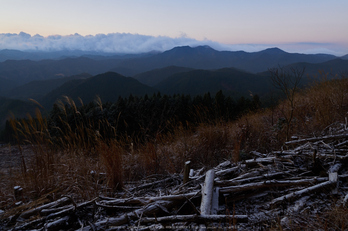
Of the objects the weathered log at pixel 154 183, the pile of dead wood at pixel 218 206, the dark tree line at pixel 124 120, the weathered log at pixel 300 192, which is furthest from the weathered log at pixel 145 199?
the dark tree line at pixel 124 120

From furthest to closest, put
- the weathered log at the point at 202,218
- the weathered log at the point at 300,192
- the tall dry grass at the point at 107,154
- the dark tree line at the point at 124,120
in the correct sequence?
1. the dark tree line at the point at 124,120
2. the tall dry grass at the point at 107,154
3. the weathered log at the point at 300,192
4. the weathered log at the point at 202,218

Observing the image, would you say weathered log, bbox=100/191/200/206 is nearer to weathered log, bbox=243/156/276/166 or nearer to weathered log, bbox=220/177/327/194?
weathered log, bbox=220/177/327/194

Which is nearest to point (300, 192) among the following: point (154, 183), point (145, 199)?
point (145, 199)

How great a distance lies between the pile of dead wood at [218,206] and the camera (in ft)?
5.29

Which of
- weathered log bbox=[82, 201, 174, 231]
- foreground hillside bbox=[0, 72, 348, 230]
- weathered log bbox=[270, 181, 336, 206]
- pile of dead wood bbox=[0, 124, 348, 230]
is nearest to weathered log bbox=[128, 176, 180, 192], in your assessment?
foreground hillside bbox=[0, 72, 348, 230]

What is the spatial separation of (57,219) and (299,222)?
2.12 metres

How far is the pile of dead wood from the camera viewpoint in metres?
1.61

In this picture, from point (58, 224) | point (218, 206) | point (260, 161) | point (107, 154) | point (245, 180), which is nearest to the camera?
point (58, 224)

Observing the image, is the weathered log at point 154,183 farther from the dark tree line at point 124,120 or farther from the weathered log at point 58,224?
the dark tree line at point 124,120

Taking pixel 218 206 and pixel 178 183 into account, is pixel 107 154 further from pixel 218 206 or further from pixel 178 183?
pixel 218 206

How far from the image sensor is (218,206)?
1890 millimetres

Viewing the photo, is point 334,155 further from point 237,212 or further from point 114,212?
point 114,212

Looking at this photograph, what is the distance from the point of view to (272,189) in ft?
6.84

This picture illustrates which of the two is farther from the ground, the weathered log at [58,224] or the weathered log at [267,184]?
the weathered log at [267,184]
